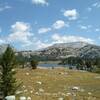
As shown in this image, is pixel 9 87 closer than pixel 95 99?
Yes

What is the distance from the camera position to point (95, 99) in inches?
1305

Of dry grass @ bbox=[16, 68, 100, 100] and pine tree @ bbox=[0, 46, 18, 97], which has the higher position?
pine tree @ bbox=[0, 46, 18, 97]

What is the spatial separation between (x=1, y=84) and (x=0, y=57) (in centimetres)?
260

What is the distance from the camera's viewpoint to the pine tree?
2703cm

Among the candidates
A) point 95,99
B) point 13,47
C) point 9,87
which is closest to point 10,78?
point 9,87

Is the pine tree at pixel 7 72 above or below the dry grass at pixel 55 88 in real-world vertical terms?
above

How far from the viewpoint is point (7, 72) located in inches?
1074

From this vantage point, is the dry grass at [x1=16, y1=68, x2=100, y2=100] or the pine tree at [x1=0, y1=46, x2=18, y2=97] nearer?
the pine tree at [x1=0, y1=46, x2=18, y2=97]

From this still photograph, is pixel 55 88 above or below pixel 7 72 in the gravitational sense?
below

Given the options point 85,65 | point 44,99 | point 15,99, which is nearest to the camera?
point 15,99

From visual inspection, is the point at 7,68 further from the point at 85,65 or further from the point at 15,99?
the point at 85,65

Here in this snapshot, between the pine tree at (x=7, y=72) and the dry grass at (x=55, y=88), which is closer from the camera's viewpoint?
A: the pine tree at (x=7, y=72)

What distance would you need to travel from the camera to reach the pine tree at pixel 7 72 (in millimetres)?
27031

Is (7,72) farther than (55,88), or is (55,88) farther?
(55,88)
